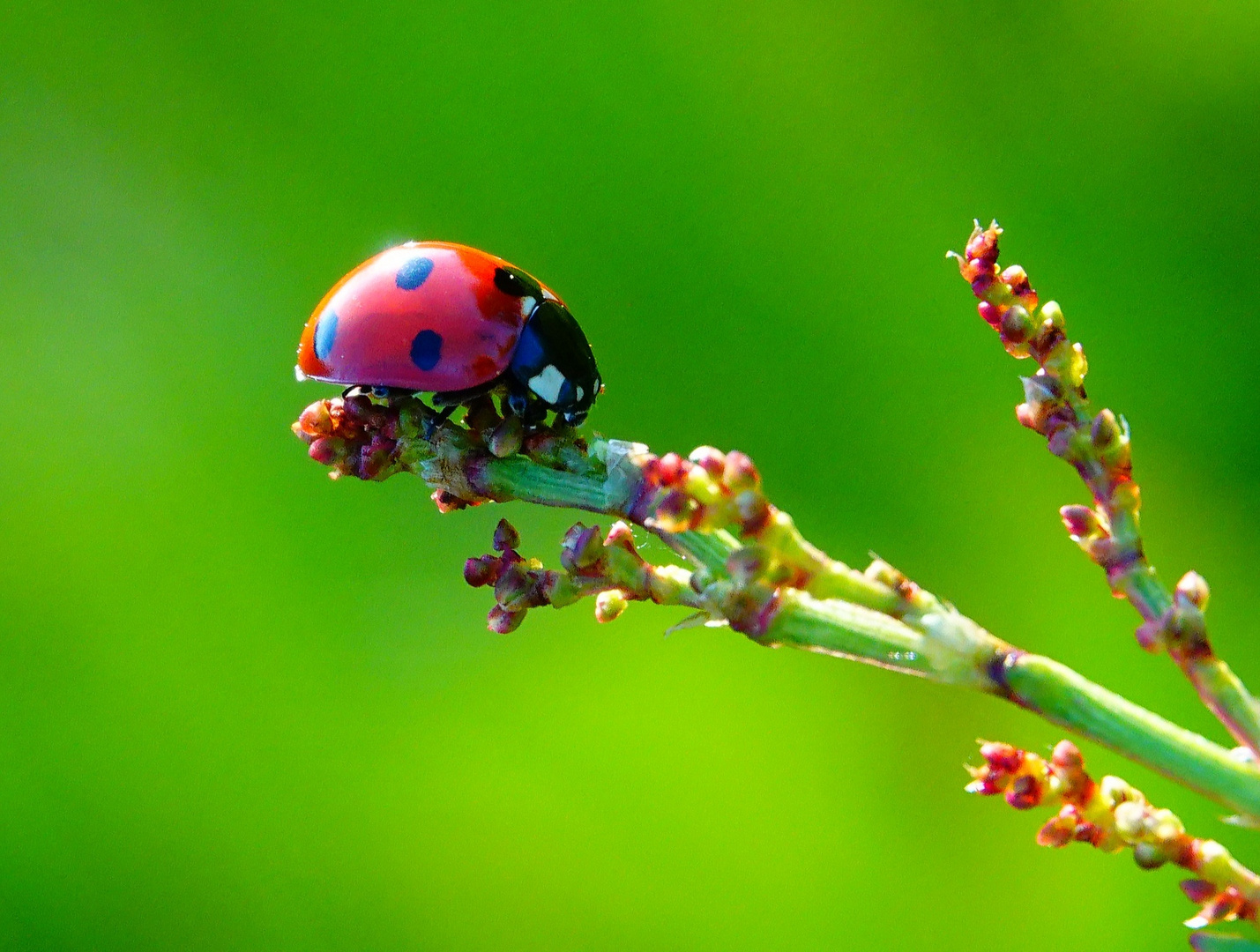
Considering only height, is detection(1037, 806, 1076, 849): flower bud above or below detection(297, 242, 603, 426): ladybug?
below

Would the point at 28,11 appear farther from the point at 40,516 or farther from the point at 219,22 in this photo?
the point at 40,516

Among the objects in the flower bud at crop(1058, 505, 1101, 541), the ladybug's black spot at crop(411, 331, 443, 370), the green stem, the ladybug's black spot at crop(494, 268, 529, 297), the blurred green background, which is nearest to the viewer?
the green stem

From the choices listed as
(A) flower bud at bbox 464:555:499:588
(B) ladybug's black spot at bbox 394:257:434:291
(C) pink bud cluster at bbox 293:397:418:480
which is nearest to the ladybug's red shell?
(B) ladybug's black spot at bbox 394:257:434:291

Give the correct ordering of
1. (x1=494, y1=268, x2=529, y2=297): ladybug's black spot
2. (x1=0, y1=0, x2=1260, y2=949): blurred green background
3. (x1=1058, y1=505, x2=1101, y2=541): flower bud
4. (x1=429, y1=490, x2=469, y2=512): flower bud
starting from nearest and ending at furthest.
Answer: (x1=1058, y1=505, x2=1101, y2=541): flower bud, (x1=429, y1=490, x2=469, y2=512): flower bud, (x1=494, y1=268, x2=529, y2=297): ladybug's black spot, (x1=0, y1=0, x2=1260, y2=949): blurred green background

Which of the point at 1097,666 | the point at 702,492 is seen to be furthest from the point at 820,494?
the point at 702,492

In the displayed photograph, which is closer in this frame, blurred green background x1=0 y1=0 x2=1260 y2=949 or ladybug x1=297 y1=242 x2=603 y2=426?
ladybug x1=297 y1=242 x2=603 y2=426

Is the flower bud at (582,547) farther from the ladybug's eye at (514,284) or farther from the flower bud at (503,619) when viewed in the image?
the ladybug's eye at (514,284)

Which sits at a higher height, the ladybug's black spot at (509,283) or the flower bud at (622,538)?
the ladybug's black spot at (509,283)

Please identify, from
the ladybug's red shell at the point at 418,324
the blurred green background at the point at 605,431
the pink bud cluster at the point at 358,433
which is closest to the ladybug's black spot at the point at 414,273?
the ladybug's red shell at the point at 418,324

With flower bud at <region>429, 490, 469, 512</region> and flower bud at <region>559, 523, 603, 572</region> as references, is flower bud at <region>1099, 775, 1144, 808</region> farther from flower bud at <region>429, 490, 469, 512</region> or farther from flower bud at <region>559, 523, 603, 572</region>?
flower bud at <region>429, 490, 469, 512</region>
